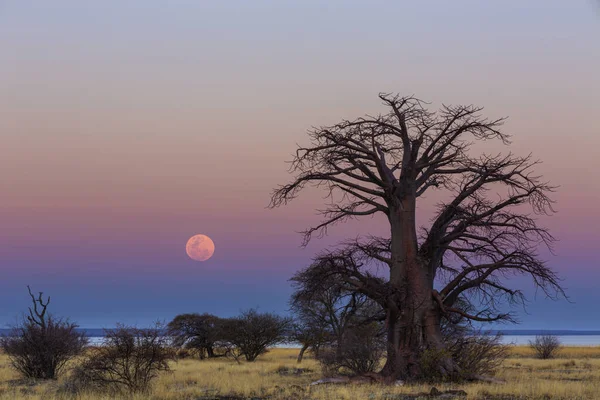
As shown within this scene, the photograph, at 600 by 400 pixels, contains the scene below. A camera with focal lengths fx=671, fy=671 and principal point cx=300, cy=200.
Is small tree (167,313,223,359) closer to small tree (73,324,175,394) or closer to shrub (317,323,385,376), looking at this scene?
shrub (317,323,385,376)

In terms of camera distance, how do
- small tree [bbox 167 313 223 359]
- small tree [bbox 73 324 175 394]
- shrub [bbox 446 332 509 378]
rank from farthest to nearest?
small tree [bbox 167 313 223 359], shrub [bbox 446 332 509 378], small tree [bbox 73 324 175 394]

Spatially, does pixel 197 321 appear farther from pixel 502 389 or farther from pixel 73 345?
pixel 502 389

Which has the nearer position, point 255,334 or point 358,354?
point 358,354

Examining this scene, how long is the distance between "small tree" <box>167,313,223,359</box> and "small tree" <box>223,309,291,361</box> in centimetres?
138

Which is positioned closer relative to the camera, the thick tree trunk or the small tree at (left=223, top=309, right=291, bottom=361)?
the thick tree trunk

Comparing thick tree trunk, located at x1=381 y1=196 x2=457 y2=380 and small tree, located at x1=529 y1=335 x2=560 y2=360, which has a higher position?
thick tree trunk, located at x1=381 y1=196 x2=457 y2=380

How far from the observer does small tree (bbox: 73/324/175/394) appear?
687 inches

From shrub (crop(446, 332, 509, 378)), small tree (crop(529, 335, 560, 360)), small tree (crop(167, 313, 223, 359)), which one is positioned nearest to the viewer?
shrub (crop(446, 332, 509, 378))

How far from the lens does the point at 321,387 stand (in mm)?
18609

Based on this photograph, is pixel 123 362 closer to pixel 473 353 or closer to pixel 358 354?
pixel 358 354

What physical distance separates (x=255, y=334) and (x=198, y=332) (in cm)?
538

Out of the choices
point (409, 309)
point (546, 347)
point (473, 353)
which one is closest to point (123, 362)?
point (409, 309)

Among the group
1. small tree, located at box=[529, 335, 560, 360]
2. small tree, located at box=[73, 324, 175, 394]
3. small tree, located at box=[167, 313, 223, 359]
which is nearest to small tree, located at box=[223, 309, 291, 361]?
small tree, located at box=[167, 313, 223, 359]

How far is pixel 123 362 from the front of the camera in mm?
17594
